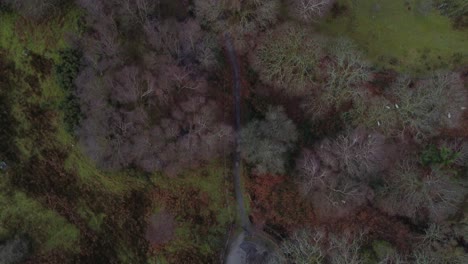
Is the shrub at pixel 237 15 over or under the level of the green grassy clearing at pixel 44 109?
over

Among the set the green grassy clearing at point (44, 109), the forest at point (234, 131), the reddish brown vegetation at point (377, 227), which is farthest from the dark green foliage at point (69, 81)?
the reddish brown vegetation at point (377, 227)

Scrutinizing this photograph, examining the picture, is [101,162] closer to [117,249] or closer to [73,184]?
[73,184]

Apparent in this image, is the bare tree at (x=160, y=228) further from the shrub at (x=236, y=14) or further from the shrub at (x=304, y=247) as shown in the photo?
the shrub at (x=236, y=14)

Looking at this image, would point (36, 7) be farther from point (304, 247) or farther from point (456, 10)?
point (456, 10)

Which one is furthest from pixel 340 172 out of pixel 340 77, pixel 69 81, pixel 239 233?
pixel 69 81

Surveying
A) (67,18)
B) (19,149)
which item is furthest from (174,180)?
(67,18)
